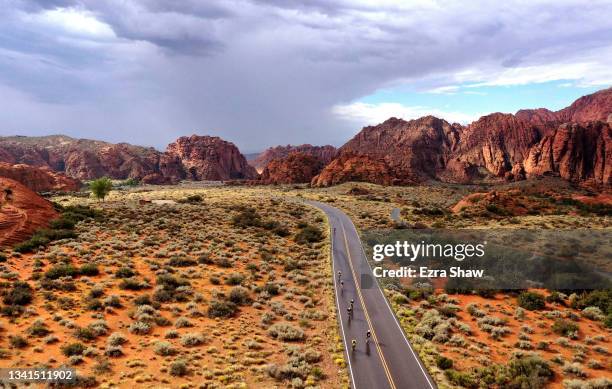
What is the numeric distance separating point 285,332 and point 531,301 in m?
21.0

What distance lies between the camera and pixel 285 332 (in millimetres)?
25297

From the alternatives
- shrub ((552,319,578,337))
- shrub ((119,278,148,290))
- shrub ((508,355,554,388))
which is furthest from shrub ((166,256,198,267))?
shrub ((552,319,578,337))

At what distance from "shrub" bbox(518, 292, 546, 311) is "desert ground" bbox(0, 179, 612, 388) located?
12 cm

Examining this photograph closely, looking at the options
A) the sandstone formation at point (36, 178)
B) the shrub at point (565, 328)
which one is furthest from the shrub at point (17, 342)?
the sandstone formation at point (36, 178)

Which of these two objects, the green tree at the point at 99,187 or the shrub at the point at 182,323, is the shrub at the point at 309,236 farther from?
the green tree at the point at 99,187

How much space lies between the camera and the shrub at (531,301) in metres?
30.2

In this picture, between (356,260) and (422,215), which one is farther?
(422,215)

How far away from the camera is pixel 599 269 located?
3588cm

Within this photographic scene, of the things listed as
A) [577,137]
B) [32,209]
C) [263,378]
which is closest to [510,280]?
[263,378]

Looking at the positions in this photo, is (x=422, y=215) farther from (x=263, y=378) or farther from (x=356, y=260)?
(x=263, y=378)

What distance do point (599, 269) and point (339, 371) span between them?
101 ft

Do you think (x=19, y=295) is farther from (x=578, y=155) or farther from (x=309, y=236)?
(x=578, y=155)

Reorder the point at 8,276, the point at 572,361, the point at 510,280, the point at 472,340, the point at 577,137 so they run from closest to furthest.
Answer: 1. the point at 572,361
2. the point at 472,340
3. the point at 8,276
4. the point at 510,280
5. the point at 577,137

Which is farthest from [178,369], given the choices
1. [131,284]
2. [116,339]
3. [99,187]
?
[99,187]
